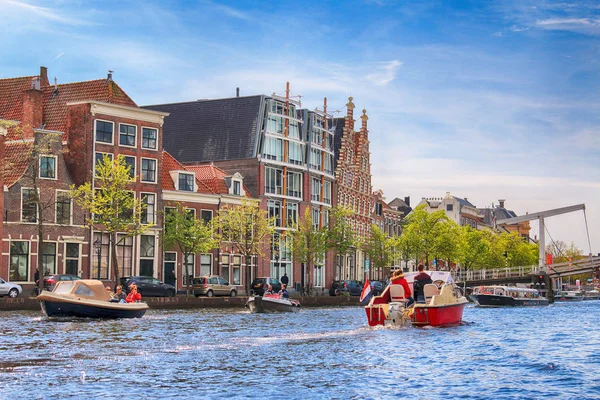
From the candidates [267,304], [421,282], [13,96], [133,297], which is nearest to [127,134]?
[13,96]

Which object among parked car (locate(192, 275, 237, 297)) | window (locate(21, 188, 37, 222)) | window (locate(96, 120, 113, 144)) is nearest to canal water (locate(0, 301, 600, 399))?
window (locate(21, 188, 37, 222))

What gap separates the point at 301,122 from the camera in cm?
10219

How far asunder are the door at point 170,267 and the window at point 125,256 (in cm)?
412

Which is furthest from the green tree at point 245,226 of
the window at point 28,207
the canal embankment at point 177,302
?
the window at point 28,207

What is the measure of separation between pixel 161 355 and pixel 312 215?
74.7 metres

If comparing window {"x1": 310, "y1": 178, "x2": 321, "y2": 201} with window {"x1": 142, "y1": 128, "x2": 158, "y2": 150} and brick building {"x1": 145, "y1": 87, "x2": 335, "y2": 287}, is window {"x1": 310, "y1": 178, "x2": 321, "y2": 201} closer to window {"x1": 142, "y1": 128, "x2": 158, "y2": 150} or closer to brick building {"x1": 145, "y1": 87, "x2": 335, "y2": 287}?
brick building {"x1": 145, "y1": 87, "x2": 335, "y2": 287}

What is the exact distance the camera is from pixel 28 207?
68.4 metres

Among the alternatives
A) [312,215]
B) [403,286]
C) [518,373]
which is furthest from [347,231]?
[518,373]

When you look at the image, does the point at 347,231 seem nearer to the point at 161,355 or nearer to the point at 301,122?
the point at 301,122

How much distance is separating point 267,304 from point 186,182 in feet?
85.3

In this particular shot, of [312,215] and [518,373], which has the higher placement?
[312,215]

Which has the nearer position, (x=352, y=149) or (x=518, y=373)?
(x=518, y=373)

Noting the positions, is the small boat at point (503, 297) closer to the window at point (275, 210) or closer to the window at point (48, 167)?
the window at point (275, 210)

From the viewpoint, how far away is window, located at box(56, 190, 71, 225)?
7056 centimetres
